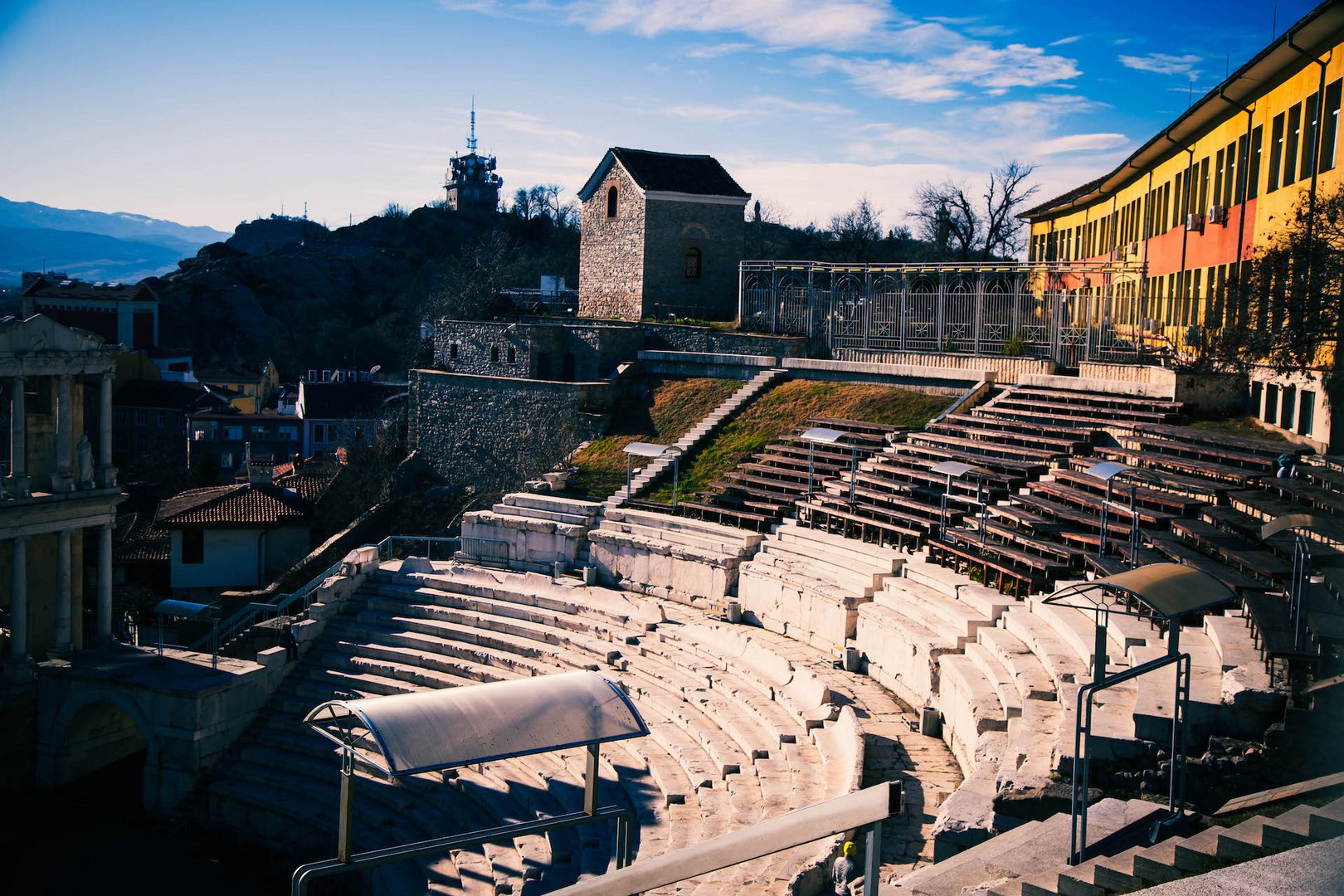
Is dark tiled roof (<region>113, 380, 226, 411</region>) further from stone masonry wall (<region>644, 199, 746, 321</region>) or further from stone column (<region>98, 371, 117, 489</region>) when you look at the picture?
stone column (<region>98, 371, 117, 489</region>)

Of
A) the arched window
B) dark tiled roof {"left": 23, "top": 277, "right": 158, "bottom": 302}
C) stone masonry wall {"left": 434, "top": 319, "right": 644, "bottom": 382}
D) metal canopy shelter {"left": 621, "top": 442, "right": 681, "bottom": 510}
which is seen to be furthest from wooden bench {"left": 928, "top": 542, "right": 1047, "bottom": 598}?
dark tiled roof {"left": 23, "top": 277, "right": 158, "bottom": 302}

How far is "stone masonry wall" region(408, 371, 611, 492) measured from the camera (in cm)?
2886

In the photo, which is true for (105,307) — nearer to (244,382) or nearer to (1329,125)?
(244,382)

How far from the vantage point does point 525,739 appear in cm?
851

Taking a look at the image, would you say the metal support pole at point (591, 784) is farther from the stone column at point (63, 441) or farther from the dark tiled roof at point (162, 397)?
the dark tiled roof at point (162, 397)

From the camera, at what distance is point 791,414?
24641mm

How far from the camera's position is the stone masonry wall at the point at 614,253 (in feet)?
113

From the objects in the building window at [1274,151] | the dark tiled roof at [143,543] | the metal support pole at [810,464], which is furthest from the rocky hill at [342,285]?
the building window at [1274,151]

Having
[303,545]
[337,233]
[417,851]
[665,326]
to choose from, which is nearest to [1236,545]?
[417,851]

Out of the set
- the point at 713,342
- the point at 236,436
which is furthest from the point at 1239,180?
the point at 236,436

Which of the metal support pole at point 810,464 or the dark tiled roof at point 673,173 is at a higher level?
the dark tiled roof at point 673,173

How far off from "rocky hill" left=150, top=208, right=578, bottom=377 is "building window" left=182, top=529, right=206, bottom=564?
3550 centimetres

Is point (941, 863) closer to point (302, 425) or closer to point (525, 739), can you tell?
point (525, 739)

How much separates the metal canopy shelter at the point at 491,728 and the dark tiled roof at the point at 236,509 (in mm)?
24668
